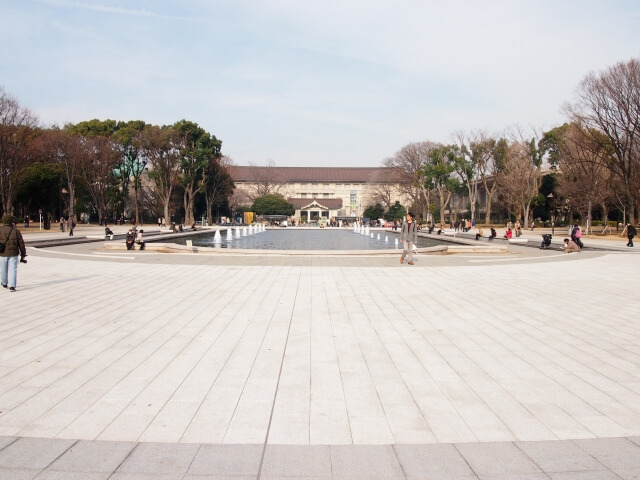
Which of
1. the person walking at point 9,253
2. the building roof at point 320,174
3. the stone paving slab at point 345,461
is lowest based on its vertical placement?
the stone paving slab at point 345,461

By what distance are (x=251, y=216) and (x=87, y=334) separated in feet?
232

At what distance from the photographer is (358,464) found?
3.14 metres

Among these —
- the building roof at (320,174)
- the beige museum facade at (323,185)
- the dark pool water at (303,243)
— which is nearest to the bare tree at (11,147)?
the dark pool water at (303,243)

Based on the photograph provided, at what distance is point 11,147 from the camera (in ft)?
135

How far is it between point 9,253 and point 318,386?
27.7ft

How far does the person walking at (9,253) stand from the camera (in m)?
9.89

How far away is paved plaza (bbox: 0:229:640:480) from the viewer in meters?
3.19

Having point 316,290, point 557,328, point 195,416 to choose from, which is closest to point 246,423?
point 195,416

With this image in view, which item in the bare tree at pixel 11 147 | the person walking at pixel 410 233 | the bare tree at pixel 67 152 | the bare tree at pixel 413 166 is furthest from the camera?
the bare tree at pixel 413 166

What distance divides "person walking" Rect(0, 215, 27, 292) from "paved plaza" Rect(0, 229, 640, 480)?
50 cm

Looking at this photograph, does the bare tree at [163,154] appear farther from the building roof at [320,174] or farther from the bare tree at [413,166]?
the building roof at [320,174]

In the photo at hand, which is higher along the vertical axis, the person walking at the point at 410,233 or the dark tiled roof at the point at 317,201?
the dark tiled roof at the point at 317,201

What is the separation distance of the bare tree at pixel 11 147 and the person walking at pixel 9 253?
3650cm

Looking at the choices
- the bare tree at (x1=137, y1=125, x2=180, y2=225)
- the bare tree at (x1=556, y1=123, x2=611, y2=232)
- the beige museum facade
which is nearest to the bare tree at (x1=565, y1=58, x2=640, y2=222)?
the bare tree at (x1=556, y1=123, x2=611, y2=232)
